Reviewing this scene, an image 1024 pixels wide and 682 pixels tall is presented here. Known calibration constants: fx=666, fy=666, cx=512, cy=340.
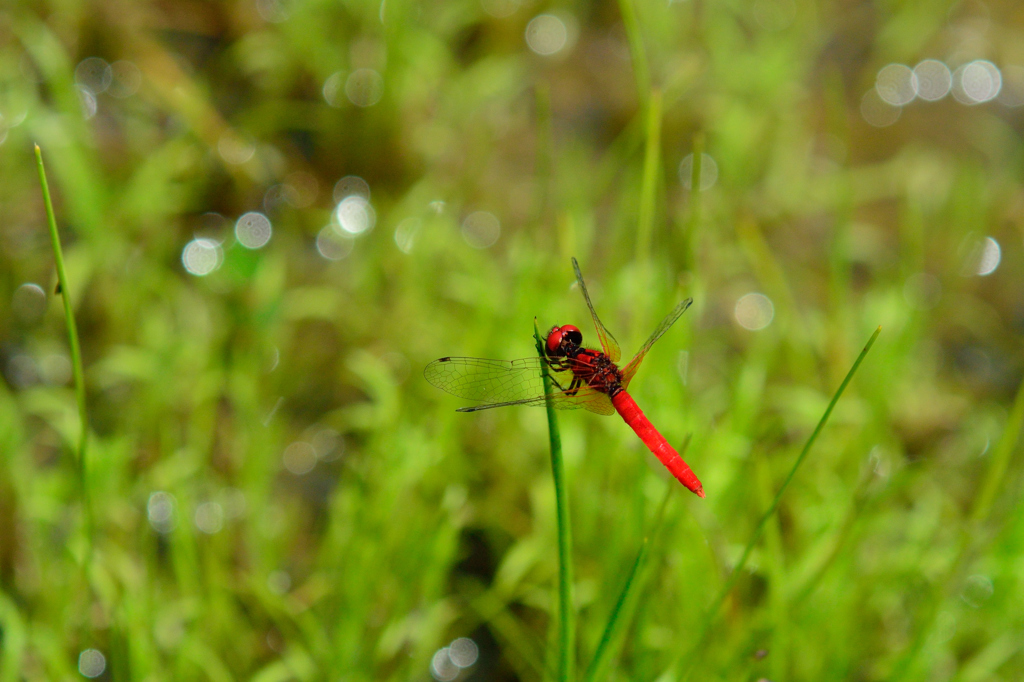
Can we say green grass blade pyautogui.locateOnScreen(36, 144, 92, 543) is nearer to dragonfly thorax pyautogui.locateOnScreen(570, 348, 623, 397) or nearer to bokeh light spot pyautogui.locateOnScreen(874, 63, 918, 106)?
dragonfly thorax pyautogui.locateOnScreen(570, 348, 623, 397)

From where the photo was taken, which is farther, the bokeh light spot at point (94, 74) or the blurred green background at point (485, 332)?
the bokeh light spot at point (94, 74)

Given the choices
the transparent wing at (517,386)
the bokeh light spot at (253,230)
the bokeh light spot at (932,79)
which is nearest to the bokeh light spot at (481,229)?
the bokeh light spot at (253,230)

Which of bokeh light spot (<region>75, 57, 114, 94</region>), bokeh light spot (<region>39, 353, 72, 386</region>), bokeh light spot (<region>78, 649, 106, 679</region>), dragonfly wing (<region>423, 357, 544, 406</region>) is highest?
bokeh light spot (<region>75, 57, 114, 94</region>)

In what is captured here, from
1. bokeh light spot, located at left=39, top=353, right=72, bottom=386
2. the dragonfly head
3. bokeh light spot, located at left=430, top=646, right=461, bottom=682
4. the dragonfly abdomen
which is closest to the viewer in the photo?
the dragonfly abdomen

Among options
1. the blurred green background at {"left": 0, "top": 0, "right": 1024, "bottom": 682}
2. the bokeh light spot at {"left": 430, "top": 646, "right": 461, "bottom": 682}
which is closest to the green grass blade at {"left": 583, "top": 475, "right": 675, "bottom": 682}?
Answer: the blurred green background at {"left": 0, "top": 0, "right": 1024, "bottom": 682}

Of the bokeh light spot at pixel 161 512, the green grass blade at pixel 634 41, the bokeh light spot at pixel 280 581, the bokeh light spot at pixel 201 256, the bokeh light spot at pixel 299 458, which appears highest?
the green grass blade at pixel 634 41

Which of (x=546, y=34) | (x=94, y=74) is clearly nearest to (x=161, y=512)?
(x=94, y=74)

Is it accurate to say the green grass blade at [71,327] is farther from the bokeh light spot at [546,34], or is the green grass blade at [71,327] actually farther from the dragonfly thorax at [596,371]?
the bokeh light spot at [546,34]
